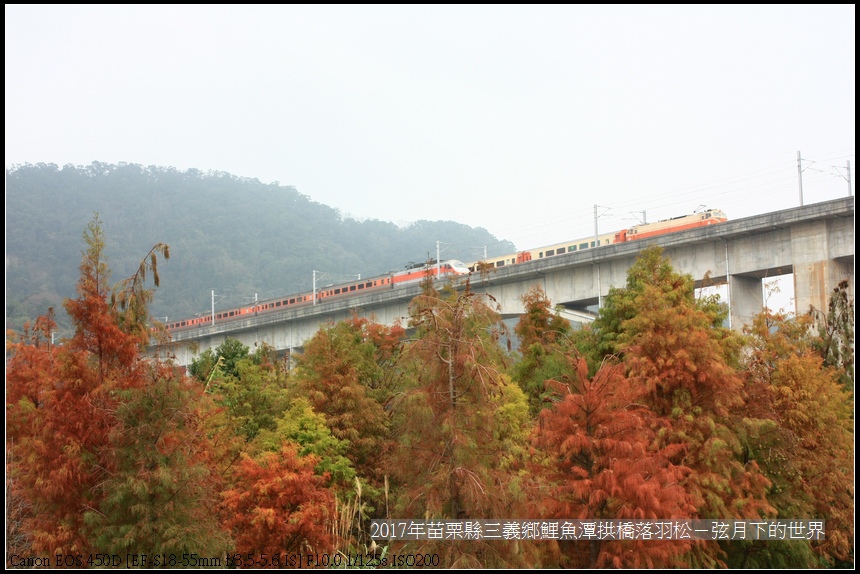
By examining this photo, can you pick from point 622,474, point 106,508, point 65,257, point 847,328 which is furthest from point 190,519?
point 65,257

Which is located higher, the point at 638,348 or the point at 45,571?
the point at 638,348

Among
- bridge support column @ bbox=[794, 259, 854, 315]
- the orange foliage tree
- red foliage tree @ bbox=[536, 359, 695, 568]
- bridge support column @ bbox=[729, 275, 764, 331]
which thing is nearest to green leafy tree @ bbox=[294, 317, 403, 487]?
red foliage tree @ bbox=[536, 359, 695, 568]

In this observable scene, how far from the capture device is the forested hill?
8781 centimetres

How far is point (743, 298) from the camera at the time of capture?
→ 31.5 meters

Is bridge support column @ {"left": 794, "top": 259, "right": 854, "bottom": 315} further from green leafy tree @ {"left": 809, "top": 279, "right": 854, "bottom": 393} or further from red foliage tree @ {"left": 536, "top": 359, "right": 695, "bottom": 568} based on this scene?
red foliage tree @ {"left": 536, "top": 359, "right": 695, "bottom": 568}

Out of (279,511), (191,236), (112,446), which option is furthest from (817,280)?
(191,236)

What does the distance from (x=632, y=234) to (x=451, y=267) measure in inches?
406

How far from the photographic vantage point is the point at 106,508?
14.3 meters

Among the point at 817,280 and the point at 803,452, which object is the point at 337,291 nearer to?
the point at 817,280

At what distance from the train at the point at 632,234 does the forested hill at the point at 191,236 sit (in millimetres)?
45991

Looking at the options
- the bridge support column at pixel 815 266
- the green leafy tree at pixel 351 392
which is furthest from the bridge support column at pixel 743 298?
the green leafy tree at pixel 351 392

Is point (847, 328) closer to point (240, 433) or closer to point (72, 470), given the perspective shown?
point (240, 433)

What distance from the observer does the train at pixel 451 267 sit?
120 ft

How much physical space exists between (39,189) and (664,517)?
108358 mm
